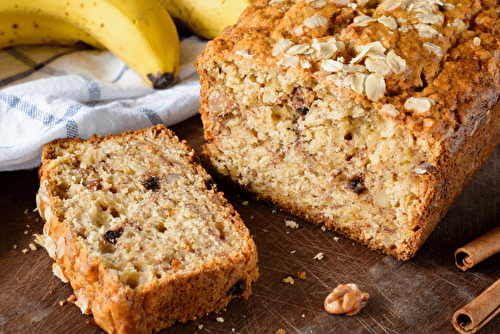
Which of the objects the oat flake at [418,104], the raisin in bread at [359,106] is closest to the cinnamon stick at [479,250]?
the raisin in bread at [359,106]

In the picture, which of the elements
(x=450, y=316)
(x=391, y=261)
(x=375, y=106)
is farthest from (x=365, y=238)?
(x=375, y=106)

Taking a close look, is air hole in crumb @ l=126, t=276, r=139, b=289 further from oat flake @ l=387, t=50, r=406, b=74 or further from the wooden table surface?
oat flake @ l=387, t=50, r=406, b=74

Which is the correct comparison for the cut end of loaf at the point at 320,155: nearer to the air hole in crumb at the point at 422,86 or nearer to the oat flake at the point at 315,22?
the air hole in crumb at the point at 422,86

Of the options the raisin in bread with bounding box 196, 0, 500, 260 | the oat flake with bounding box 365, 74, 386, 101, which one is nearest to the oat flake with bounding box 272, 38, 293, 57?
the raisin in bread with bounding box 196, 0, 500, 260

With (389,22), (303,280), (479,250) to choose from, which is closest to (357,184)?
(303,280)

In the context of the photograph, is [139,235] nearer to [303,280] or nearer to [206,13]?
[303,280]

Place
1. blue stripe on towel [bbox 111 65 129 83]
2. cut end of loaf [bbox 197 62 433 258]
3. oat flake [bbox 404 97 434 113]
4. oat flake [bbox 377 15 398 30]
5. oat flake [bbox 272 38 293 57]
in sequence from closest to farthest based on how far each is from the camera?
oat flake [bbox 404 97 434 113]
cut end of loaf [bbox 197 62 433 258]
oat flake [bbox 272 38 293 57]
oat flake [bbox 377 15 398 30]
blue stripe on towel [bbox 111 65 129 83]
